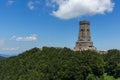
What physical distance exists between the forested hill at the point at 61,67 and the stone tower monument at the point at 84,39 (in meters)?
17.6

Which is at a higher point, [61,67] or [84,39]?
[84,39]

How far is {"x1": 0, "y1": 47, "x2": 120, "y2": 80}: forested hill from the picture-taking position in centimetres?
7669

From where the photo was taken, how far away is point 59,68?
77.9m

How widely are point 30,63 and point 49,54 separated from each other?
6.34 meters

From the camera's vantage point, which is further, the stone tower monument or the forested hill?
the stone tower monument

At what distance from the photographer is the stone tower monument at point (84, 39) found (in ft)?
391

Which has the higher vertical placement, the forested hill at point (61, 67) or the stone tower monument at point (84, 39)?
the stone tower monument at point (84, 39)

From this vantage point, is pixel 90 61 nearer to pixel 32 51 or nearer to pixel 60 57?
pixel 60 57

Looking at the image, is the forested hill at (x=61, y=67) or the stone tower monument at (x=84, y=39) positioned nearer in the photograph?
the forested hill at (x=61, y=67)

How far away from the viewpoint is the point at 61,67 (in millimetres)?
77750

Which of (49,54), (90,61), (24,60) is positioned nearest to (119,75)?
(90,61)

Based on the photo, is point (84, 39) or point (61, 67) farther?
point (84, 39)

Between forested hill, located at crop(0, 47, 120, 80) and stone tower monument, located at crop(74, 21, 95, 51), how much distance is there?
17.6m

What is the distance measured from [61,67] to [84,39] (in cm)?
4288
